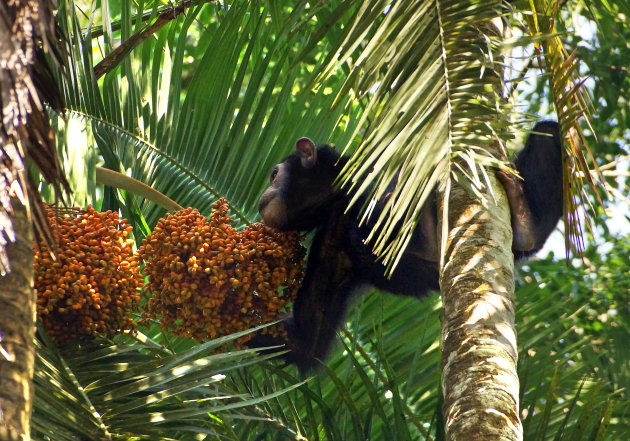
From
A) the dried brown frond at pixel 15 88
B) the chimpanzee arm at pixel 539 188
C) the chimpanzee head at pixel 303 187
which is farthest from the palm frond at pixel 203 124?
the dried brown frond at pixel 15 88

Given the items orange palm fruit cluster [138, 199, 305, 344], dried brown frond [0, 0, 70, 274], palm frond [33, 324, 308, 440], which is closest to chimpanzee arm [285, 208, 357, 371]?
orange palm fruit cluster [138, 199, 305, 344]

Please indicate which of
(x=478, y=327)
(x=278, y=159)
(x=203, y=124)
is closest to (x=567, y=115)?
(x=478, y=327)

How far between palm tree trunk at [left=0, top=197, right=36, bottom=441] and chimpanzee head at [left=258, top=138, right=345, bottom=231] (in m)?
2.15

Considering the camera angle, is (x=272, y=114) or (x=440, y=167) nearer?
Result: (x=440, y=167)

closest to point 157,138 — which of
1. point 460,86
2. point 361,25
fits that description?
point 361,25

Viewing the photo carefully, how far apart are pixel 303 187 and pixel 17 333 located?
295 centimetres

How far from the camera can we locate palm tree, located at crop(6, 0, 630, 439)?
2.46 meters

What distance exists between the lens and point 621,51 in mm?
7566

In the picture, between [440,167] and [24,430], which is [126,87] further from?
[24,430]

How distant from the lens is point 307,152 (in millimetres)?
4660

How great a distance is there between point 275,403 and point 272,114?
1.70 meters

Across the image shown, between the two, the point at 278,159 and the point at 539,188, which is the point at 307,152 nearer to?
the point at 278,159

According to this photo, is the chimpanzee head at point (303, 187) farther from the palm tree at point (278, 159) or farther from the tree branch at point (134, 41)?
the tree branch at point (134, 41)

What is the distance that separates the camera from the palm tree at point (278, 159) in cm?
246
